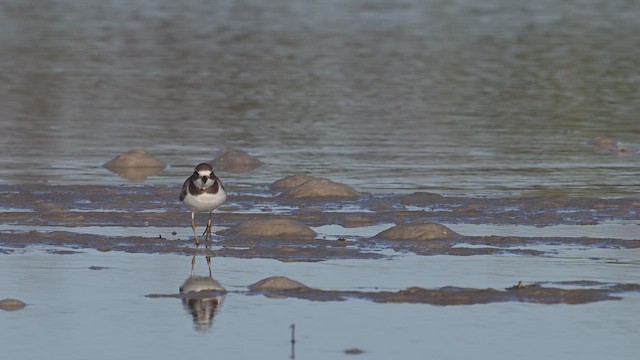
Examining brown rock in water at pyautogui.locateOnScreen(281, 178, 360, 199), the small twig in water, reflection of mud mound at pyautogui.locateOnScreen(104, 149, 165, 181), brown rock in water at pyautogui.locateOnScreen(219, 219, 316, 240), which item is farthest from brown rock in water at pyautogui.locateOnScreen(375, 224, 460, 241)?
reflection of mud mound at pyautogui.locateOnScreen(104, 149, 165, 181)

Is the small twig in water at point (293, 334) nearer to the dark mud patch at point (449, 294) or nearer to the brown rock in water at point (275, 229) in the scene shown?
the dark mud patch at point (449, 294)

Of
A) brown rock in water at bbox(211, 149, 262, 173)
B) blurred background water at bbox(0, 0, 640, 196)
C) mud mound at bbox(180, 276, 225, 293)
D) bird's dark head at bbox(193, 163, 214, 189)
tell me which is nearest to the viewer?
mud mound at bbox(180, 276, 225, 293)

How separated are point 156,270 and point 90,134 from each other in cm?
1413

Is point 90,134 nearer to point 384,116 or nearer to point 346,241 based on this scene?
point 384,116

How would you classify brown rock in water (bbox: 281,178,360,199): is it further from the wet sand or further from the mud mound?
the mud mound

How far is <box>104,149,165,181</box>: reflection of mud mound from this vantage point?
78.1ft

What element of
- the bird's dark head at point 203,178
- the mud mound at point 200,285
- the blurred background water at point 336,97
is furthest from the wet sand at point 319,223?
the blurred background water at point 336,97

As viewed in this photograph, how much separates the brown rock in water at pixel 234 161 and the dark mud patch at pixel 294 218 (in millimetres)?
2904

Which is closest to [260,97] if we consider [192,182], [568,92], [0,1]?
[568,92]

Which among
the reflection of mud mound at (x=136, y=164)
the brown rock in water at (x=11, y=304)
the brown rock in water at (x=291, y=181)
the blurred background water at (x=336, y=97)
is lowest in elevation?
the brown rock in water at (x=11, y=304)

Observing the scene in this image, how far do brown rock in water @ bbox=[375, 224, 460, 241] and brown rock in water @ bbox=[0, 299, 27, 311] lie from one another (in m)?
4.69

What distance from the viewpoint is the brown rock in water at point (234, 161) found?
2432cm

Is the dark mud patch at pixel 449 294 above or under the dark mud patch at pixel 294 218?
under

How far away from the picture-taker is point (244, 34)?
58.7m
